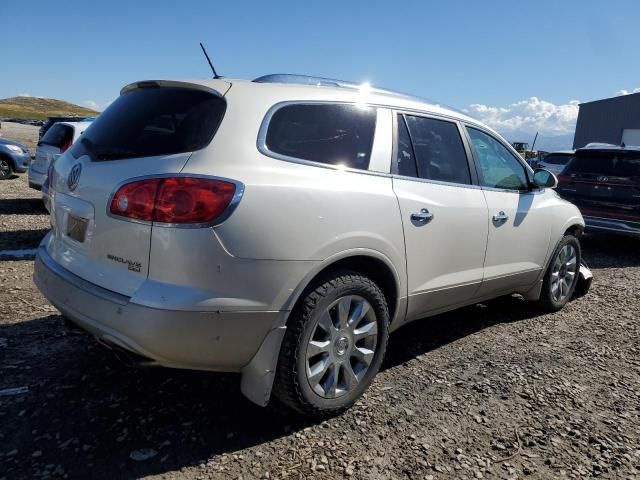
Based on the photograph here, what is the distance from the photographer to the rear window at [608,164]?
7703 mm

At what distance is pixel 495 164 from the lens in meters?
4.03

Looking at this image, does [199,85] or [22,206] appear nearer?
[199,85]

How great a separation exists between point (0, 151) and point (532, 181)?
13.1 m

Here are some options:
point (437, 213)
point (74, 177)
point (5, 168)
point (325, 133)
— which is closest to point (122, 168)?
point (74, 177)

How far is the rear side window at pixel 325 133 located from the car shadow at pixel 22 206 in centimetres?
753

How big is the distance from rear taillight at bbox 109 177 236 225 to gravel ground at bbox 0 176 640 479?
1134 millimetres

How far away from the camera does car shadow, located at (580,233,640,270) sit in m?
7.55

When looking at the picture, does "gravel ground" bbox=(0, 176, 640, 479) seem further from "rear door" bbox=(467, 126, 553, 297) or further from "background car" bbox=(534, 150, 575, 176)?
"background car" bbox=(534, 150, 575, 176)

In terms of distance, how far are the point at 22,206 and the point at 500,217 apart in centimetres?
870

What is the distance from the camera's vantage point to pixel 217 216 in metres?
2.24

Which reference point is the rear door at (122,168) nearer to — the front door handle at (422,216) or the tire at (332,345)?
the tire at (332,345)

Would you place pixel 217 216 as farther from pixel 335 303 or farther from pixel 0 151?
pixel 0 151

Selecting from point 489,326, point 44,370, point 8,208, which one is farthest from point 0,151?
point 489,326

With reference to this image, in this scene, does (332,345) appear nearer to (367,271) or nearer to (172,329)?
(367,271)
